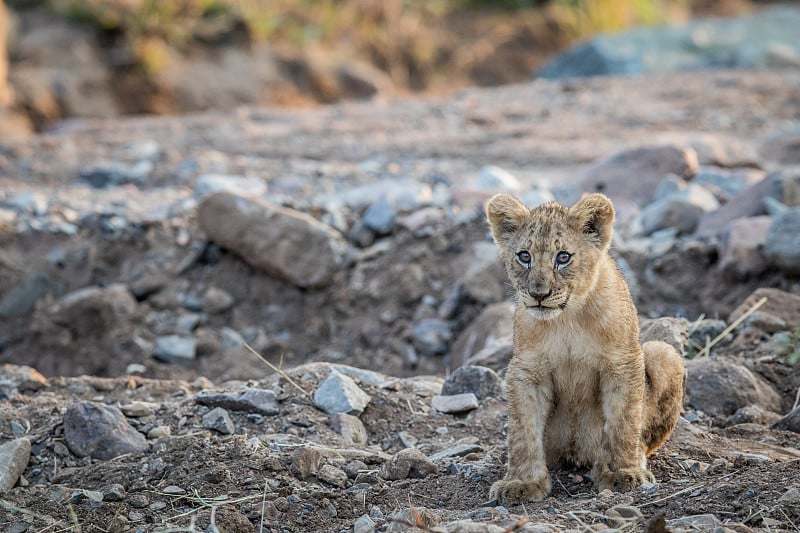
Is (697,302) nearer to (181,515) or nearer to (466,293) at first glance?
(466,293)

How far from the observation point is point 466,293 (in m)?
8.60

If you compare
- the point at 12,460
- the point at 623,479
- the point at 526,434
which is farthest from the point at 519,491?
the point at 12,460

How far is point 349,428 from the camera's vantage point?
5785 millimetres

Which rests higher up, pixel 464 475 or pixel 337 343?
pixel 464 475

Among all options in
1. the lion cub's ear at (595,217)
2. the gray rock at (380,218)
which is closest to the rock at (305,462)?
the lion cub's ear at (595,217)

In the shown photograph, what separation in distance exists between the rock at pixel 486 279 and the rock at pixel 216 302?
6.44ft

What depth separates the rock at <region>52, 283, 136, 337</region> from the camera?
Answer: 8867 millimetres

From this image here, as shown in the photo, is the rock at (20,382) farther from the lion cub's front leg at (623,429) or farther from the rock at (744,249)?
the rock at (744,249)

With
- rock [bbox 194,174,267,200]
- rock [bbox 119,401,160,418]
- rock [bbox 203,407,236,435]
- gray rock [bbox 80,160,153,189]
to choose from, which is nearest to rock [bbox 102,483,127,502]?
rock [bbox 203,407,236,435]

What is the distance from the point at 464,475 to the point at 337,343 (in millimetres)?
3595

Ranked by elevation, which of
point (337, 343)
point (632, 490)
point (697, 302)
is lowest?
point (337, 343)

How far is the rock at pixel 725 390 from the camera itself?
6133 mm

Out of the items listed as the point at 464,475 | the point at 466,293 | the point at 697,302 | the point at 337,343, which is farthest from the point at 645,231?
the point at 464,475

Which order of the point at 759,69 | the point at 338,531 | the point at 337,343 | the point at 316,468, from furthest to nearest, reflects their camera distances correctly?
the point at 759,69 → the point at 337,343 → the point at 316,468 → the point at 338,531
